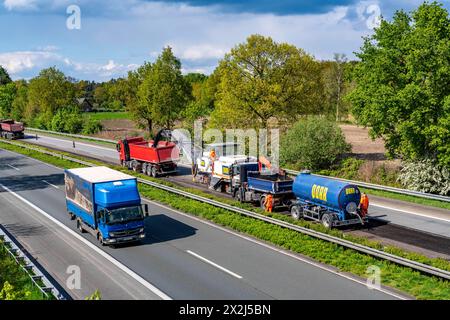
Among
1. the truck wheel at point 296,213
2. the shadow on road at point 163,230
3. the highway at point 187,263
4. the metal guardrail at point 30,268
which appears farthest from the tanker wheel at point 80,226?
the truck wheel at point 296,213

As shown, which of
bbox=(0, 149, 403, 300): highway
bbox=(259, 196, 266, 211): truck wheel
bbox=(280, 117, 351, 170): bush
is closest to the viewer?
bbox=(0, 149, 403, 300): highway

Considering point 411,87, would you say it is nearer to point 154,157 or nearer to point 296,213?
point 296,213

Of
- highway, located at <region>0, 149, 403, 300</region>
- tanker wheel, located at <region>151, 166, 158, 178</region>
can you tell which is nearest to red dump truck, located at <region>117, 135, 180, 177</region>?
tanker wheel, located at <region>151, 166, 158, 178</region>

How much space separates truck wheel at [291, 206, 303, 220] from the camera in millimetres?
25141

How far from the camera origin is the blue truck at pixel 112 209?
20.4 metres

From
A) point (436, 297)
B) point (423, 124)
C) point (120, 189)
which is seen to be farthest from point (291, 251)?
point (423, 124)

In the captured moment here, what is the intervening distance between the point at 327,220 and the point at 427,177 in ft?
39.4

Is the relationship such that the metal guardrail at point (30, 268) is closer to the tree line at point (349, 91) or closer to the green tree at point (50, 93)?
the tree line at point (349, 91)

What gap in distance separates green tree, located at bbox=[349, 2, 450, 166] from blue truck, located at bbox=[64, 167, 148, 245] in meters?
19.7

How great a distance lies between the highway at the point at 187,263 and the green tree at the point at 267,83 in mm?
20279

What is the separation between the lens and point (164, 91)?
2450 inches

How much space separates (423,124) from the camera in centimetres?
3095

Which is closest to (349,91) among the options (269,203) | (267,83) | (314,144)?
(267,83)

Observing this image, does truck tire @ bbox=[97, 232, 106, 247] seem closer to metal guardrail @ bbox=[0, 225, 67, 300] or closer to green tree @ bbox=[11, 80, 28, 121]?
metal guardrail @ bbox=[0, 225, 67, 300]
